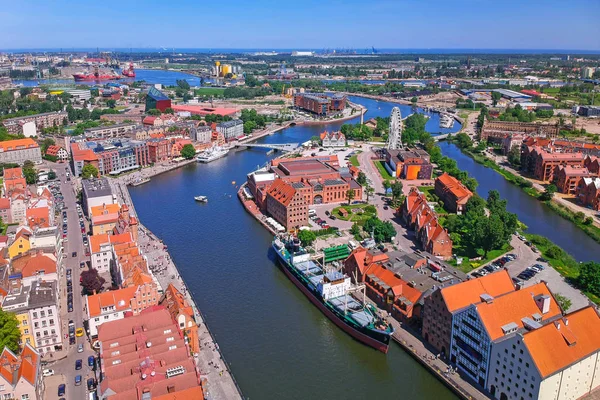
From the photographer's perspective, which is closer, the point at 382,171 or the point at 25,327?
the point at 25,327

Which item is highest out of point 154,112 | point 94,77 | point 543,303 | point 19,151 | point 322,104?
point 94,77

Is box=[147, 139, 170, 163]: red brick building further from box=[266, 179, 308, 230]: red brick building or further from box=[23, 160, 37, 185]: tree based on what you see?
box=[266, 179, 308, 230]: red brick building

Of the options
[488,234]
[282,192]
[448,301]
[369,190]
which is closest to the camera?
[448,301]

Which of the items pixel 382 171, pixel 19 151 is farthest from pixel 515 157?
pixel 19 151

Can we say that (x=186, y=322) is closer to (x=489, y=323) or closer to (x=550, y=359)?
(x=489, y=323)

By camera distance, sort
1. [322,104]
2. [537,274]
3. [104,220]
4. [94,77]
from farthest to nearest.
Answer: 1. [94,77]
2. [322,104]
3. [104,220]
4. [537,274]

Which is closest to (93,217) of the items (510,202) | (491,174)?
(510,202)
